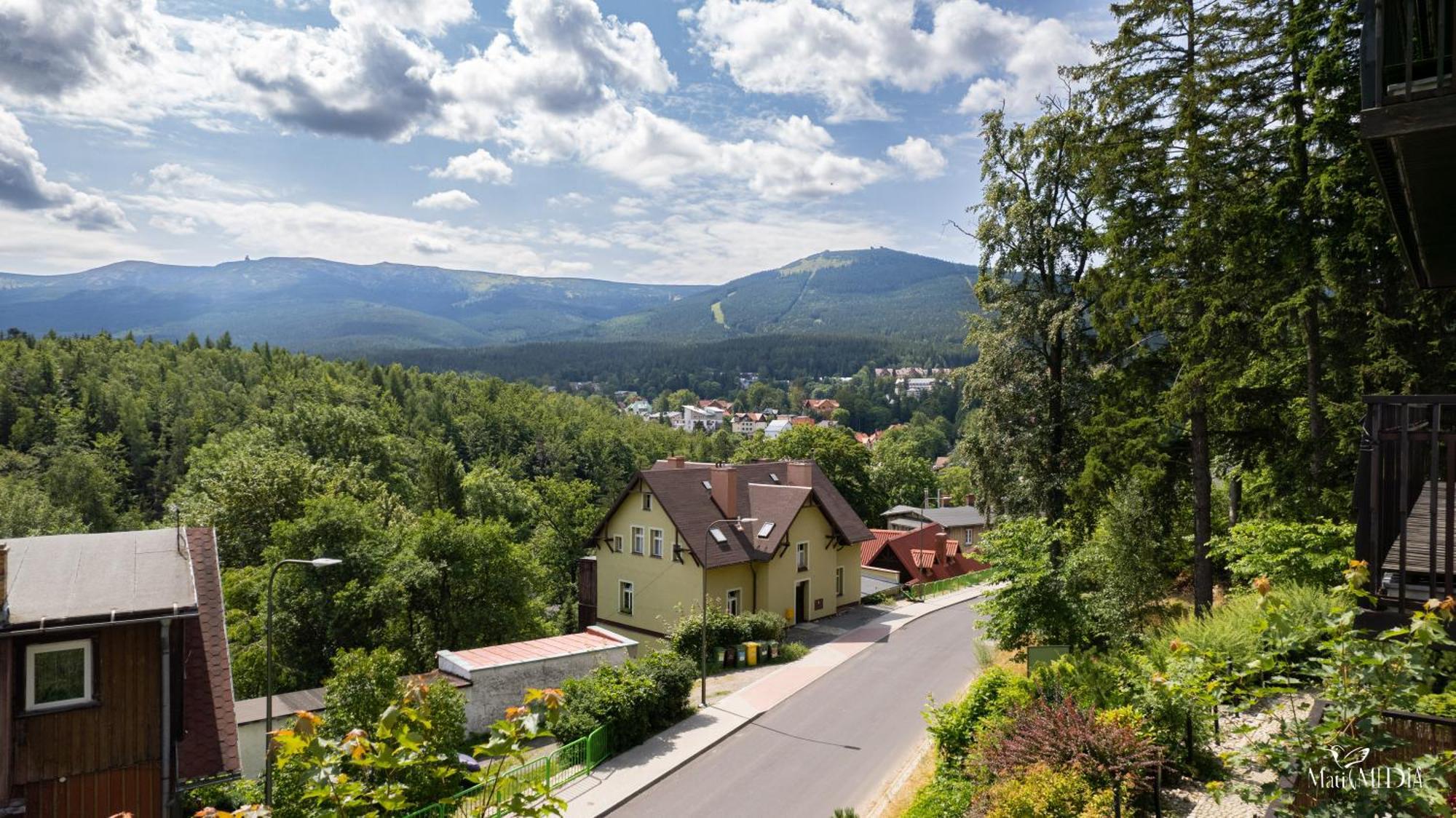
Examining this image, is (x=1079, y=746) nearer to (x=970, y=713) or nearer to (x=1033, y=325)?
(x=970, y=713)

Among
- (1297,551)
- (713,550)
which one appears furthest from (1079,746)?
(713,550)

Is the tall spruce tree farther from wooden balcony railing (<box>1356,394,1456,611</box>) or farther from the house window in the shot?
the house window

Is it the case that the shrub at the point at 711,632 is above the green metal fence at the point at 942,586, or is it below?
above

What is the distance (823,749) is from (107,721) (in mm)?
14866

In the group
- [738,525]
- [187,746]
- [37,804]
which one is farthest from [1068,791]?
[738,525]

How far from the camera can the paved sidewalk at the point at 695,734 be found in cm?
1798

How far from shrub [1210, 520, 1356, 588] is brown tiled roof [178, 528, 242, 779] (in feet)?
67.2

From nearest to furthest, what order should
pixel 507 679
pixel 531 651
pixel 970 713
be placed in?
pixel 970 713
pixel 507 679
pixel 531 651

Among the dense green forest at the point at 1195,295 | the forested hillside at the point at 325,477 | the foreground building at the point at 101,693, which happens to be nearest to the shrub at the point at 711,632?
the forested hillside at the point at 325,477

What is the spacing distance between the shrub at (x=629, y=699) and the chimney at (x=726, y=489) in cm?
1200

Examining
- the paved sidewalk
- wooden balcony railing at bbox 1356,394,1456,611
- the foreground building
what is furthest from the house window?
wooden balcony railing at bbox 1356,394,1456,611

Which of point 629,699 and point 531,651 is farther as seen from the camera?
point 531,651

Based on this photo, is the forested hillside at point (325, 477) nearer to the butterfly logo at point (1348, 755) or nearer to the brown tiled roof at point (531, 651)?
the brown tiled roof at point (531, 651)

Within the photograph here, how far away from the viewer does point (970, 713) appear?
1533 centimetres
